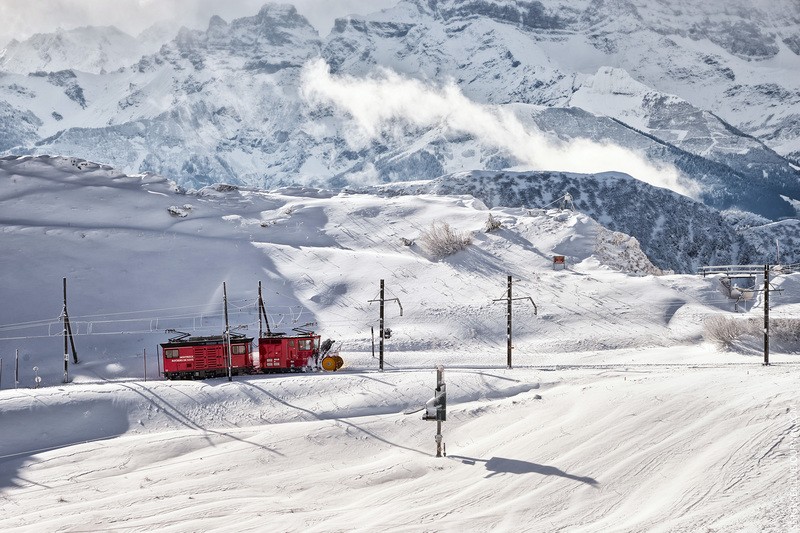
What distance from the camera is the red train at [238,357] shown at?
51844 millimetres

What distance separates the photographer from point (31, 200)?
85.9 meters

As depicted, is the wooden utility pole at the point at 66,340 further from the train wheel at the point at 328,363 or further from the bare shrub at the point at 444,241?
the bare shrub at the point at 444,241

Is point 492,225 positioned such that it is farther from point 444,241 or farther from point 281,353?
point 281,353

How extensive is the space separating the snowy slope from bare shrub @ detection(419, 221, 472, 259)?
1.62 meters

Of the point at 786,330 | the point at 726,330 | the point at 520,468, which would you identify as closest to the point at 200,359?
the point at 520,468

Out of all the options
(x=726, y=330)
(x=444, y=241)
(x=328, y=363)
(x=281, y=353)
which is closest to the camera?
(x=328, y=363)

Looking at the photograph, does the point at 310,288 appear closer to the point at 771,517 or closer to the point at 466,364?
the point at 466,364

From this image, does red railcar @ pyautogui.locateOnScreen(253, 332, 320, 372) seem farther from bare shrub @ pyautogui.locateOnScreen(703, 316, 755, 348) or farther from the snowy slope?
bare shrub @ pyautogui.locateOnScreen(703, 316, 755, 348)

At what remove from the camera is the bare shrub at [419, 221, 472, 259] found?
82.4 meters

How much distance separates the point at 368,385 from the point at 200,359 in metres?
12.3

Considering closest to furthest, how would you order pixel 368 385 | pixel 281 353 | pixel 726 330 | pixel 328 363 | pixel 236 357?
pixel 368 385 → pixel 328 363 → pixel 236 357 → pixel 281 353 → pixel 726 330

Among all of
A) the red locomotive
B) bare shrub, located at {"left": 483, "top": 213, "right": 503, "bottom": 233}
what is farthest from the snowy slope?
the red locomotive

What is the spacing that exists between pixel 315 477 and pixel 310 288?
44.4 meters

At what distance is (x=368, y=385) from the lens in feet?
148
